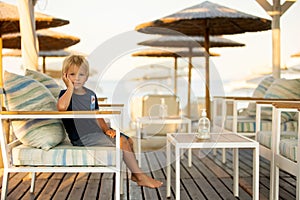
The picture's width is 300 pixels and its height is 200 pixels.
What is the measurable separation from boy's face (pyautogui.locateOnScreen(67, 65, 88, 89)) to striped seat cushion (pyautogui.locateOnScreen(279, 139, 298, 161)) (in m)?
1.30

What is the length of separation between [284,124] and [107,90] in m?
2.11

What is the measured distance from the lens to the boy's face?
2.76 meters

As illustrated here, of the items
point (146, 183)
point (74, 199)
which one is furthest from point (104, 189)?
point (146, 183)

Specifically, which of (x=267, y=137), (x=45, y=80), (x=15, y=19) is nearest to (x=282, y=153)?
(x=267, y=137)

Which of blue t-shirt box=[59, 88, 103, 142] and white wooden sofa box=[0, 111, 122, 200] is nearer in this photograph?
white wooden sofa box=[0, 111, 122, 200]

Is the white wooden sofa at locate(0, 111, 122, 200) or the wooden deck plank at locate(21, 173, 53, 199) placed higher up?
the white wooden sofa at locate(0, 111, 122, 200)

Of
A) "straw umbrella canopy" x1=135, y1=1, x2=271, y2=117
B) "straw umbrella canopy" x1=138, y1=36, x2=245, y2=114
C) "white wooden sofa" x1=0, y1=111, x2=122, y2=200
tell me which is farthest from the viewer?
"straw umbrella canopy" x1=138, y1=36, x2=245, y2=114

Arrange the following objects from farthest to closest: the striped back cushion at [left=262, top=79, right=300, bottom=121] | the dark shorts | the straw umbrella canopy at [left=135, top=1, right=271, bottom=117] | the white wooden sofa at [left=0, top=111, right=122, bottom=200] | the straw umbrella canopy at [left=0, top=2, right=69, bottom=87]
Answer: the straw umbrella canopy at [left=135, top=1, right=271, bottom=117], the straw umbrella canopy at [left=0, top=2, right=69, bottom=87], the striped back cushion at [left=262, top=79, right=300, bottom=121], the dark shorts, the white wooden sofa at [left=0, top=111, right=122, bottom=200]

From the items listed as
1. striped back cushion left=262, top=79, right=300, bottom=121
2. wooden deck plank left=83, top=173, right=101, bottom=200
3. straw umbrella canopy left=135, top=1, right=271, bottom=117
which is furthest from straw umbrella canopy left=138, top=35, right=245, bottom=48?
wooden deck plank left=83, top=173, right=101, bottom=200

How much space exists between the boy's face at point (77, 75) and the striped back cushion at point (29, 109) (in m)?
0.21

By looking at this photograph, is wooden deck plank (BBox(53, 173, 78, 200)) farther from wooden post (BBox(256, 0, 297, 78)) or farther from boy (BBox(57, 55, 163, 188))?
wooden post (BBox(256, 0, 297, 78))

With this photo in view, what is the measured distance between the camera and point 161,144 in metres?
5.86

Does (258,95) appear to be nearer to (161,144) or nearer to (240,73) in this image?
(161,144)

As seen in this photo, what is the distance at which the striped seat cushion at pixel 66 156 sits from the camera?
244cm
